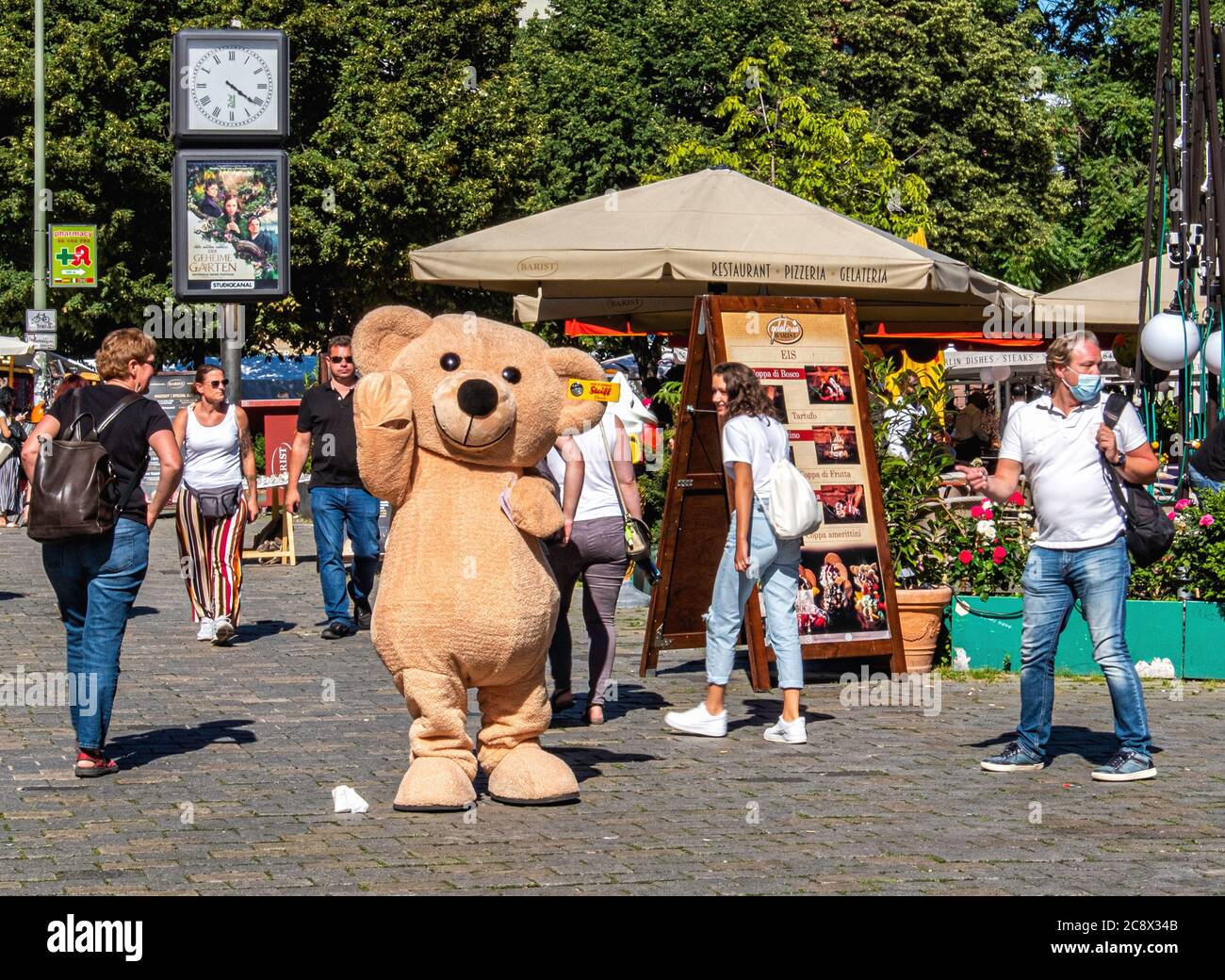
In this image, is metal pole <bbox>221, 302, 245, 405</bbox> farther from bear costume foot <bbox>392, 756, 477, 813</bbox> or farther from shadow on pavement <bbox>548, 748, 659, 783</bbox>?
bear costume foot <bbox>392, 756, 477, 813</bbox>

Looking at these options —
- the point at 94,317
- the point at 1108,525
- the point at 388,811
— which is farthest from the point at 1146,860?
the point at 94,317

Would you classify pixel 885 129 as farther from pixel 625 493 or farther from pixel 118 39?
pixel 625 493

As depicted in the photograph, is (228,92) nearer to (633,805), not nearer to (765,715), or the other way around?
(765,715)

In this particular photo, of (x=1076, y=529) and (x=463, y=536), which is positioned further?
(x=1076, y=529)

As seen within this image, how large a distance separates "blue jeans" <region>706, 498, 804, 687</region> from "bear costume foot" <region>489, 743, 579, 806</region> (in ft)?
5.23

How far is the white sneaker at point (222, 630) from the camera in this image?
11453mm

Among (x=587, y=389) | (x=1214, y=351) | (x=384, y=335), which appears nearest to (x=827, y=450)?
(x=1214, y=351)

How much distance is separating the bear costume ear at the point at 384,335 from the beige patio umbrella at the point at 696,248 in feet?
11.0

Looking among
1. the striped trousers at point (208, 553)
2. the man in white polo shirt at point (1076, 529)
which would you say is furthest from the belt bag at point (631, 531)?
the striped trousers at point (208, 553)

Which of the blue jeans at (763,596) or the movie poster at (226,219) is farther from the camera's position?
the movie poster at (226,219)

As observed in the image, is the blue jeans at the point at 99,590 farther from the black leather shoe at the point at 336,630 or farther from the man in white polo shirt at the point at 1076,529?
the black leather shoe at the point at 336,630

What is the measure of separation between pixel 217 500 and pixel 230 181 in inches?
162

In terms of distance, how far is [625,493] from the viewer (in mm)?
9070

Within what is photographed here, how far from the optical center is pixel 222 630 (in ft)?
37.6
